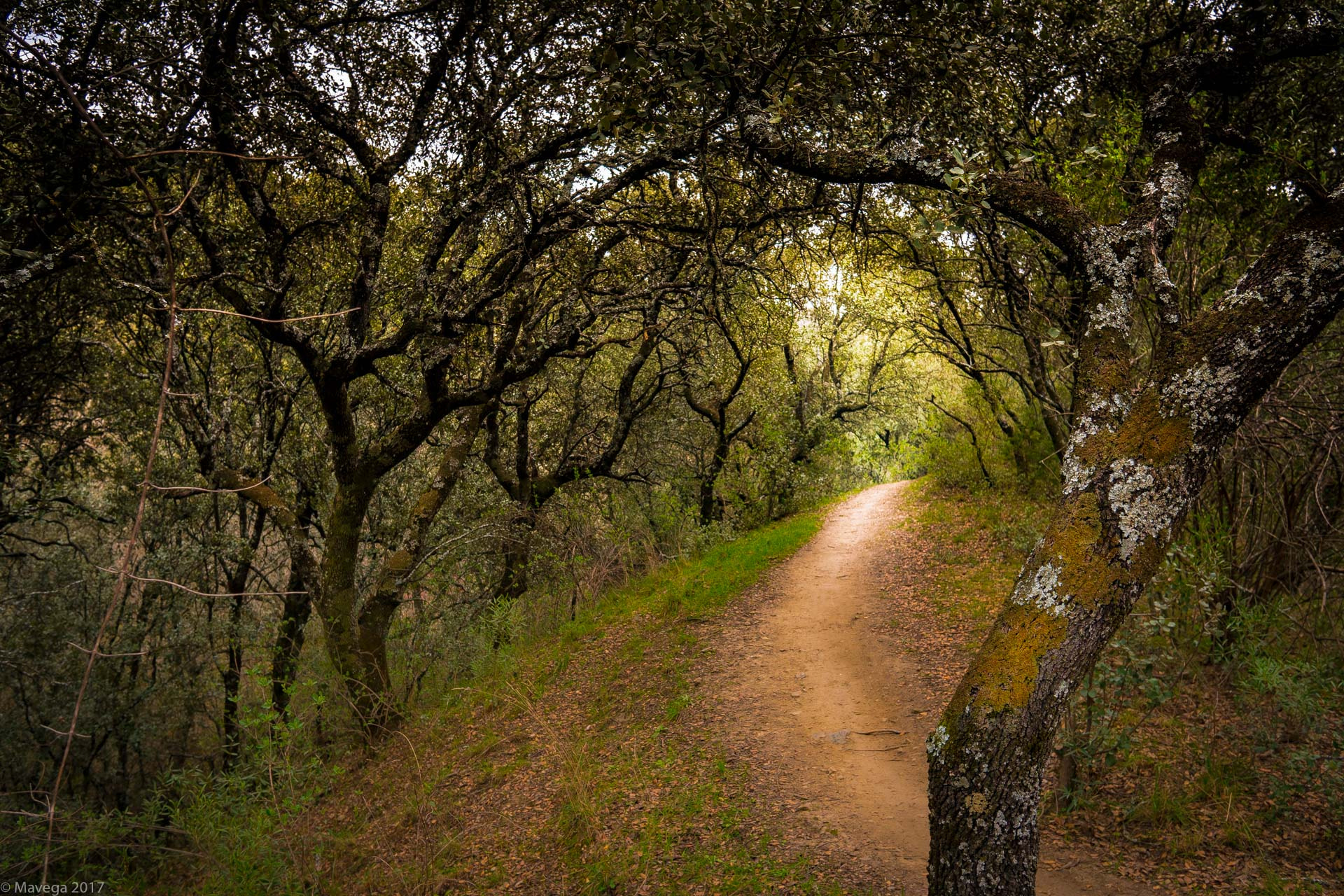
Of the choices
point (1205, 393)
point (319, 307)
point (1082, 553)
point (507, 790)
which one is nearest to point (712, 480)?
point (319, 307)

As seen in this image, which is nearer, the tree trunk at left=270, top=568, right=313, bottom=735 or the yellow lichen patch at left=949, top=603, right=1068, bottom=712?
the yellow lichen patch at left=949, top=603, right=1068, bottom=712

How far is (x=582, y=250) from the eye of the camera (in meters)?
9.80

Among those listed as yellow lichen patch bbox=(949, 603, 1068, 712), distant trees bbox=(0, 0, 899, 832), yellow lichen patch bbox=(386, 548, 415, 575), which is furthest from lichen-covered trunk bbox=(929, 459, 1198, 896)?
yellow lichen patch bbox=(386, 548, 415, 575)

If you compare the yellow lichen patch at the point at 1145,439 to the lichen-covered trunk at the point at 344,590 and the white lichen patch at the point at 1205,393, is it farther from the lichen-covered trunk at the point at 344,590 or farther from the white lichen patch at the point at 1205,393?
the lichen-covered trunk at the point at 344,590

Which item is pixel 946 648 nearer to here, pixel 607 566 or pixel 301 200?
pixel 607 566

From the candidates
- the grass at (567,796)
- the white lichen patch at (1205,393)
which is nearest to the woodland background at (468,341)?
the grass at (567,796)

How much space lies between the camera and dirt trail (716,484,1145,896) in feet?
16.3

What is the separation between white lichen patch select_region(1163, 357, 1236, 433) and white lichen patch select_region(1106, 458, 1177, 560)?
0.32m

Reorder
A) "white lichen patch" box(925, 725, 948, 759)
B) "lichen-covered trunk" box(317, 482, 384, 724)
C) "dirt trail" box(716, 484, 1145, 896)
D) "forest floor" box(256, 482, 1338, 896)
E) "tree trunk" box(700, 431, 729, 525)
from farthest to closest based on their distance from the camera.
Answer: "tree trunk" box(700, 431, 729, 525)
"lichen-covered trunk" box(317, 482, 384, 724)
"dirt trail" box(716, 484, 1145, 896)
"forest floor" box(256, 482, 1338, 896)
"white lichen patch" box(925, 725, 948, 759)

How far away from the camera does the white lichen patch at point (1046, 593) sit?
306 cm

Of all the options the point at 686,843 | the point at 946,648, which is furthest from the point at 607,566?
the point at 686,843

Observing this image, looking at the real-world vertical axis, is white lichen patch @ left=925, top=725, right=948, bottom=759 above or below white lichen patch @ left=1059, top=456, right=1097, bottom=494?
below

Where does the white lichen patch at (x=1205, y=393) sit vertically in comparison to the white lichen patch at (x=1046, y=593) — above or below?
above

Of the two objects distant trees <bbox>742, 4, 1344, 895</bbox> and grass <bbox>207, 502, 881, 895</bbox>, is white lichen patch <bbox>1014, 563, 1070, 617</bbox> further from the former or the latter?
grass <bbox>207, 502, 881, 895</bbox>
